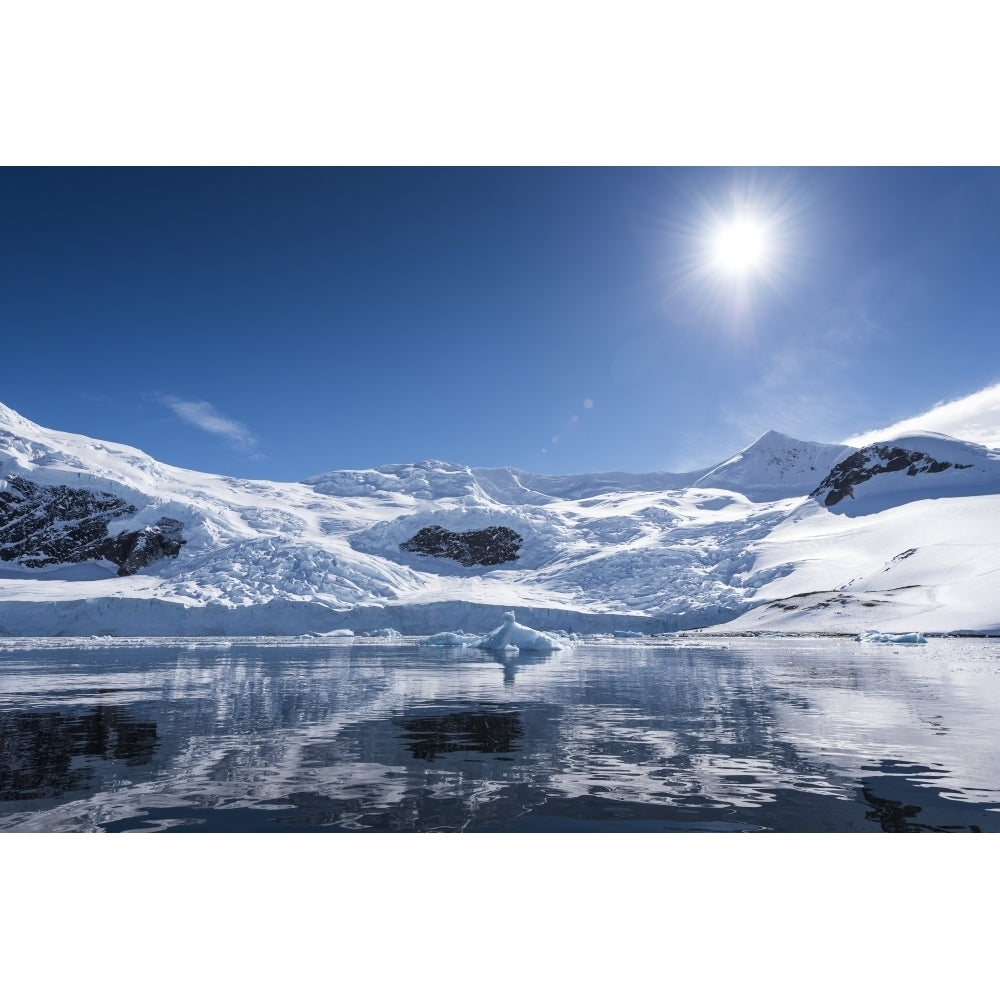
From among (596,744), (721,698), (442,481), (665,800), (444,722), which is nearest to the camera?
(665,800)

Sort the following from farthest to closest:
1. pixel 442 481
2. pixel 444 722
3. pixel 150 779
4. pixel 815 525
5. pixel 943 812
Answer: pixel 442 481 < pixel 815 525 < pixel 444 722 < pixel 150 779 < pixel 943 812

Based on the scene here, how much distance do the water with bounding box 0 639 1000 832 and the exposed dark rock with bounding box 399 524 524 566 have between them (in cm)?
9173

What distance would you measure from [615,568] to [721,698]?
82.5 m

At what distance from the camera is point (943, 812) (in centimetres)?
818

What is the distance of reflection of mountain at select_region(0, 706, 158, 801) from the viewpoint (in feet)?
32.1

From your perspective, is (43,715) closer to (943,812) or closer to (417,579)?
(943,812)

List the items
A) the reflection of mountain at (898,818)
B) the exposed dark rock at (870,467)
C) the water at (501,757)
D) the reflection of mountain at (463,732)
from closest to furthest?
the reflection of mountain at (898,818) < the water at (501,757) < the reflection of mountain at (463,732) < the exposed dark rock at (870,467)

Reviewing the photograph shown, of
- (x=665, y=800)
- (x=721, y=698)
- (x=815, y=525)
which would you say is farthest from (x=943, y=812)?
(x=815, y=525)

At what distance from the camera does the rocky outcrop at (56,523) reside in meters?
105

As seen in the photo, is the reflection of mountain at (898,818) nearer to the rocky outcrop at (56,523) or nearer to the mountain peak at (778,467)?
the rocky outcrop at (56,523)

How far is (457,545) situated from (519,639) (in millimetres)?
65424

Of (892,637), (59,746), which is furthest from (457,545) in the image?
(59,746)

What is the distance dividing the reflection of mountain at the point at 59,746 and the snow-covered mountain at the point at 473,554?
65.5 metres

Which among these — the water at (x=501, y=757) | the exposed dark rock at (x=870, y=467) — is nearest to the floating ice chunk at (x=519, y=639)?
the water at (x=501, y=757)
